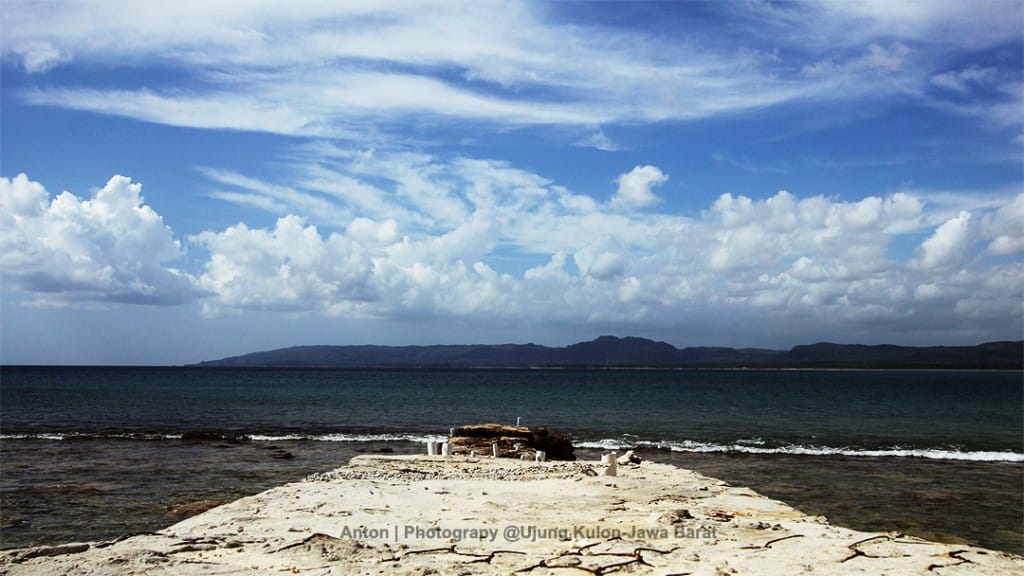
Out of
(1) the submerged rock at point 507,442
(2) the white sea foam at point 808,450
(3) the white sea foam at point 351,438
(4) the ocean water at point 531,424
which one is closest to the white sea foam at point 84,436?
(4) the ocean water at point 531,424

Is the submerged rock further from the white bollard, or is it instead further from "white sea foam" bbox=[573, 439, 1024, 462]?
"white sea foam" bbox=[573, 439, 1024, 462]

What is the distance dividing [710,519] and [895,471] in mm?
19495

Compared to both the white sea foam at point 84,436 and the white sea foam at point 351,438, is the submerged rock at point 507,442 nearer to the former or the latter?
the white sea foam at point 351,438

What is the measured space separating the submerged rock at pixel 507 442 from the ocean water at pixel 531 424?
5.94m

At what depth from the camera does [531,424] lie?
50781mm

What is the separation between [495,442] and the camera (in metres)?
25.0

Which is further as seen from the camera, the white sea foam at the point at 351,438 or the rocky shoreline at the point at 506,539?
the white sea foam at the point at 351,438

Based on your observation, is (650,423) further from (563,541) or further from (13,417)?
(13,417)

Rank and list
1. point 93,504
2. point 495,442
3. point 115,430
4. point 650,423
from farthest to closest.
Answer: point 650,423
point 115,430
point 495,442
point 93,504

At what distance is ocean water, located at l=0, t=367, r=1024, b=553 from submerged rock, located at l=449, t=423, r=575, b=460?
594cm

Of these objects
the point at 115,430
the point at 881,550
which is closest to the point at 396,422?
the point at 115,430

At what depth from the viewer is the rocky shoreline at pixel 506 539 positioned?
959 cm

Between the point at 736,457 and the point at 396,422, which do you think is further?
the point at 396,422

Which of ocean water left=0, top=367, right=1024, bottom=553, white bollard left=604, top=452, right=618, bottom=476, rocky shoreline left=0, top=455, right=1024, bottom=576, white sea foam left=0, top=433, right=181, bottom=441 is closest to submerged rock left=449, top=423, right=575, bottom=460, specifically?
white bollard left=604, top=452, right=618, bottom=476
